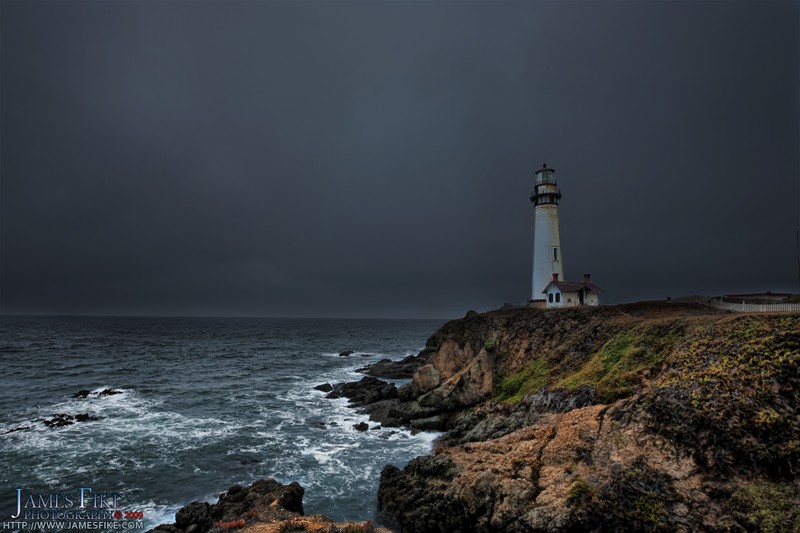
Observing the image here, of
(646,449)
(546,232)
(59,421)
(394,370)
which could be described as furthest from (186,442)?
(546,232)

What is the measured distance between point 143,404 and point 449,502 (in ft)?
118

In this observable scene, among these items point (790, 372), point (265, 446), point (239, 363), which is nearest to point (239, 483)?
point (265, 446)

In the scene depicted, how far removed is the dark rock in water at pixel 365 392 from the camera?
3950 centimetres

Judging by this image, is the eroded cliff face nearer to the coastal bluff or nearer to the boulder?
the coastal bluff

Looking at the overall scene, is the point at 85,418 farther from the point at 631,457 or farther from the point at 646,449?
the point at 646,449

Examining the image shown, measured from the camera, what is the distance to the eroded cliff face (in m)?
12.0

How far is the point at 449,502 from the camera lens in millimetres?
15141

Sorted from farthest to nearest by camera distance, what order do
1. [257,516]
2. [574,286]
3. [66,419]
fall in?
[574,286]
[66,419]
[257,516]

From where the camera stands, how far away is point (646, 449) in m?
13.8

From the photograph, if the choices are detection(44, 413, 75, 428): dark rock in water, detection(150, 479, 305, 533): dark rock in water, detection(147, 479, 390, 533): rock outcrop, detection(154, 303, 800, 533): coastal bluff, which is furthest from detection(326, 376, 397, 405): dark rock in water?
detection(44, 413, 75, 428): dark rock in water

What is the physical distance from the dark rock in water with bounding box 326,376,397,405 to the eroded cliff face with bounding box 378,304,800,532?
17717 mm

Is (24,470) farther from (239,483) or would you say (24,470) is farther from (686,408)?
(686,408)

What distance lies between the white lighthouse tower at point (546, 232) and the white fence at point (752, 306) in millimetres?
16416

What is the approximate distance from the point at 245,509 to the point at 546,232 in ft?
128
